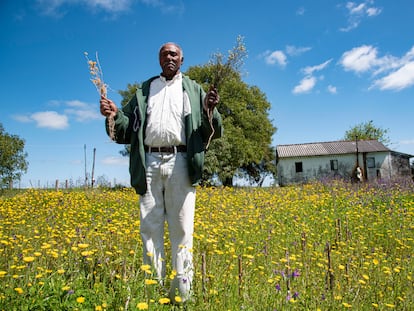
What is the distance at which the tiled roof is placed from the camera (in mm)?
34719

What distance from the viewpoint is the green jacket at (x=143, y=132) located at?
278 cm

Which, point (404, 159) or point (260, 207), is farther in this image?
point (404, 159)

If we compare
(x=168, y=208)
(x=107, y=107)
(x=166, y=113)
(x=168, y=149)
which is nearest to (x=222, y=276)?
(x=168, y=208)

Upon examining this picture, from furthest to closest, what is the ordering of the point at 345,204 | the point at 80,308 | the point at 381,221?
the point at 345,204 < the point at 381,221 < the point at 80,308

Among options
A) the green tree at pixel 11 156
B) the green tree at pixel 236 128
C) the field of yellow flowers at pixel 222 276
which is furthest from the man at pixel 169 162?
the green tree at pixel 11 156

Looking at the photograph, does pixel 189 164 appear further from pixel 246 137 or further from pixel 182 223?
pixel 246 137

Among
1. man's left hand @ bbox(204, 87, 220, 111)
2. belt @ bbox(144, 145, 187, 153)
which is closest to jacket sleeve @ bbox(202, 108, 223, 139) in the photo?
man's left hand @ bbox(204, 87, 220, 111)

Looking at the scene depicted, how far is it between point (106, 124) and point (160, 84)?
66 cm

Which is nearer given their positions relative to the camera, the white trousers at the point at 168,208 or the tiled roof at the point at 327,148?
the white trousers at the point at 168,208

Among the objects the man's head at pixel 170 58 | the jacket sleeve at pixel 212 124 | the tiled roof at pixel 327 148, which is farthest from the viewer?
the tiled roof at pixel 327 148

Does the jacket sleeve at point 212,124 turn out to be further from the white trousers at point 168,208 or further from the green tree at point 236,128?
the green tree at point 236,128

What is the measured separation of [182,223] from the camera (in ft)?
9.24

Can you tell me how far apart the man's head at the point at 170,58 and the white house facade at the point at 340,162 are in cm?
3249

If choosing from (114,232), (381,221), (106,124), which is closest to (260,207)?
(381,221)
